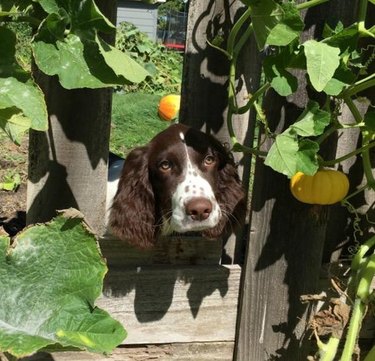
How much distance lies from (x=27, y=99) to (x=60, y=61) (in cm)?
11

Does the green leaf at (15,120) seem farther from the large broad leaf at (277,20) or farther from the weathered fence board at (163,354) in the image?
the weathered fence board at (163,354)

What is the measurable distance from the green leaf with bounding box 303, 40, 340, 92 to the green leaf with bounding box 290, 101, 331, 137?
182 mm

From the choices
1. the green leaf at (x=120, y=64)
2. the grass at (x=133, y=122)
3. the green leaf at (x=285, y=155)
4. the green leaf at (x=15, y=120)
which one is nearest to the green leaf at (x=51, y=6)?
the green leaf at (x=120, y=64)

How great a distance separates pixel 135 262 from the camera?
7.78 feet

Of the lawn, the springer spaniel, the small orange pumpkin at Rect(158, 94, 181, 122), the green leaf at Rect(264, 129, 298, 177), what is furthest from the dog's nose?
the lawn

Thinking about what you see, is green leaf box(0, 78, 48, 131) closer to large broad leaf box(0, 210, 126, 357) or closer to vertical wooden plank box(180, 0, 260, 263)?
large broad leaf box(0, 210, 126, 357)

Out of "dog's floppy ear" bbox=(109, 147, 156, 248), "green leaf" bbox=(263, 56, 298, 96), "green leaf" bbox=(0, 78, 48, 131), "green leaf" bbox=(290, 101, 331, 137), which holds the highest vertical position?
"green leaf" bbox=(263, 56, 298, 96)

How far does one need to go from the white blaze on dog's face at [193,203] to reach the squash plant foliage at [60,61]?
0.79m

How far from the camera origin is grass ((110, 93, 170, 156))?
20.3 feet

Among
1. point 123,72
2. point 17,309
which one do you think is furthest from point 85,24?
point 17,309

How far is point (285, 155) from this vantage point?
186cm

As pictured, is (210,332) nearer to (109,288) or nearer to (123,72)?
(109,288)

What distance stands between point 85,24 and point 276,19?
491 mm

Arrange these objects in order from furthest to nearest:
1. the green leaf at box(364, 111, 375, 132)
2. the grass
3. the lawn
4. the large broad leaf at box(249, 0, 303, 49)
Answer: the grass
the lawn
the green leaf at box(364, 111, 375, 132)
the large broad leaf at box(249, 0, 303, 49)
